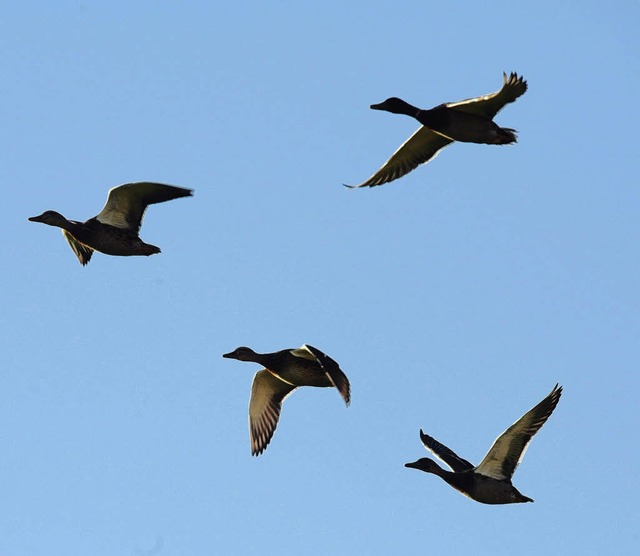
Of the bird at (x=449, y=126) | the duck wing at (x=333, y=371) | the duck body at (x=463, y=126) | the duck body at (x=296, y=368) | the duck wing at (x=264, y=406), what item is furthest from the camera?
the duck wing at (x=264, y=406)

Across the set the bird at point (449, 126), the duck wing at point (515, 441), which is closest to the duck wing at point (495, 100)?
the bird at point (449, 126)

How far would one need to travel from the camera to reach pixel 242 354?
24.7 meters

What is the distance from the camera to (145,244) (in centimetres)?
2427

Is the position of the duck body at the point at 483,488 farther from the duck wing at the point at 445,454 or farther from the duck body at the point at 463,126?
the duck body at the point at 463,126

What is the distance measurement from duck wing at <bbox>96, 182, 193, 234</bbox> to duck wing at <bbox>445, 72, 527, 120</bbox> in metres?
5.01

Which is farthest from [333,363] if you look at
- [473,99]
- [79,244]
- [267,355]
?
[79,244]

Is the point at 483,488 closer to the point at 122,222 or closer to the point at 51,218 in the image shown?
the point at 122,222

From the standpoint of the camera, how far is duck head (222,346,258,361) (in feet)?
80.3

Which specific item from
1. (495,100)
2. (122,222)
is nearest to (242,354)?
(122,222)

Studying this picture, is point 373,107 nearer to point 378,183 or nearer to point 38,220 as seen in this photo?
point 378,183

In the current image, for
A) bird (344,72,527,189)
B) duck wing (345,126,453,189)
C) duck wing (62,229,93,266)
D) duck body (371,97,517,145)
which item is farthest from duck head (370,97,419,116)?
duck wing (62,229,93,266)

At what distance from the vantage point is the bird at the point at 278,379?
21125mm

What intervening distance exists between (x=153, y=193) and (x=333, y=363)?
5.16 m

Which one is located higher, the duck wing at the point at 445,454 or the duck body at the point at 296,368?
the duck body at the point at 296,368
